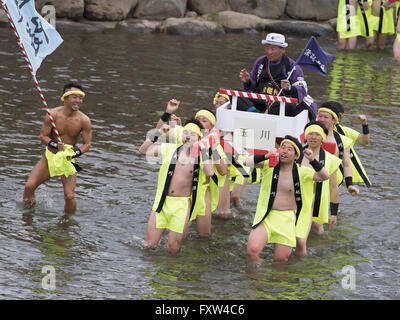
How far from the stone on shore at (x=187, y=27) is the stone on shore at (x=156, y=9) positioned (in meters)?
0.40

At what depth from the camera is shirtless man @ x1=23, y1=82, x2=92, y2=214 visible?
10.3 metres

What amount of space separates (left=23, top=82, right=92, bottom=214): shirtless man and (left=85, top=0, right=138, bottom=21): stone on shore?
12838 mm

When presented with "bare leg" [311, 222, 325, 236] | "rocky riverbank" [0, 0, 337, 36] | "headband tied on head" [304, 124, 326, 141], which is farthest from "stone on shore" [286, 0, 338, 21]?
"headband tied on head" [304, 124, 326, 141]

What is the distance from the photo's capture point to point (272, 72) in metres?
11.1

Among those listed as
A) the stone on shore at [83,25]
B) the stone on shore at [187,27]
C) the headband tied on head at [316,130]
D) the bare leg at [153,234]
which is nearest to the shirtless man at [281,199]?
the headband tied on head at [316,130]

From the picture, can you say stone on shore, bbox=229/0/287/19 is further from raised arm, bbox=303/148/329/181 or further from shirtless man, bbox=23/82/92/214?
raised arm, bbox=303/148/329/181

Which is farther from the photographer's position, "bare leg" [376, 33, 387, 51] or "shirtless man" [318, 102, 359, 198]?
"bare leg" [376, 33, 387, 51]

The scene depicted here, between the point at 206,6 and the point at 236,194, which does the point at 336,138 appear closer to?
the point at 236,194

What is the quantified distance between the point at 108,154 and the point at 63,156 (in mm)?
2893

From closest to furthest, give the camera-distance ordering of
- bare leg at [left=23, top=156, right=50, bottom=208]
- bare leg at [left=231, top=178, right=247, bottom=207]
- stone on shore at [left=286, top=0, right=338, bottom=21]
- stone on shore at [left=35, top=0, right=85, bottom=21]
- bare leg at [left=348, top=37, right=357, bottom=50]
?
bare leg at [left=23, top=156, right=50, bottom=208]
bare leg at [left=231, top=178, right=247, bottom=207]
stone on shore at [left=35, top=0, right=85, bottom=21]
bare leg at [left=348, top=37, right=357, bottom=50]
stone on shore at [left=286, top=0, right=338, bottom=21]

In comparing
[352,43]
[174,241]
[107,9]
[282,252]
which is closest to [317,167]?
[282,252]

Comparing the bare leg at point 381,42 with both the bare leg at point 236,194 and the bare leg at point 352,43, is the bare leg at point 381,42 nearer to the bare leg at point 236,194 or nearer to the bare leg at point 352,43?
the bare leg at point 352,43

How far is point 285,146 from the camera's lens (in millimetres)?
9086
